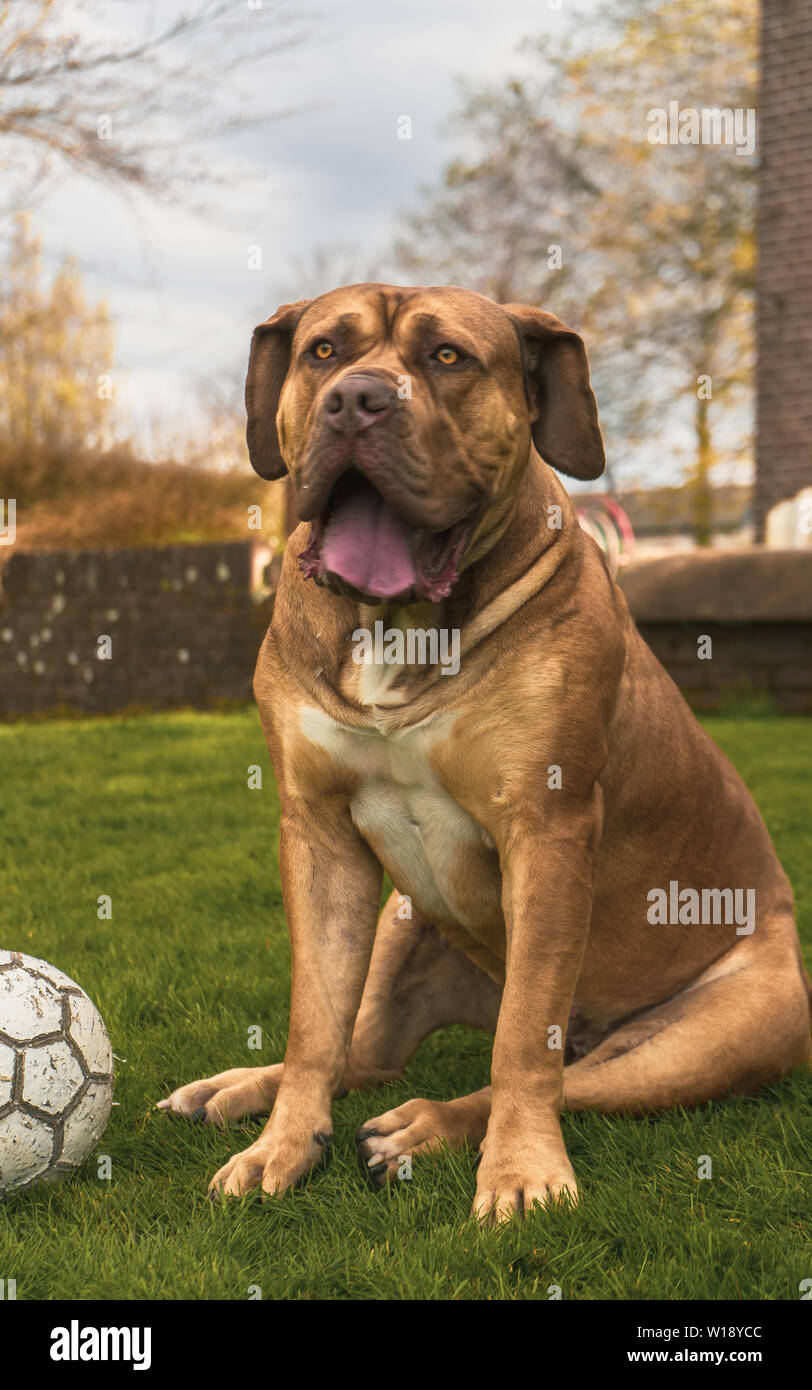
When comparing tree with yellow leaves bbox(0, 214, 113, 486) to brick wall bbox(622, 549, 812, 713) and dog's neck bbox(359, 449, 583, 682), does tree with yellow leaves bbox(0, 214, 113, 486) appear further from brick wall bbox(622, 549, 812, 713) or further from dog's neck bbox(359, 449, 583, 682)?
dog's neck bbox(359, 449, 583, 682)

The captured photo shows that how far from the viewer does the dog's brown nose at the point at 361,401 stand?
2410mm

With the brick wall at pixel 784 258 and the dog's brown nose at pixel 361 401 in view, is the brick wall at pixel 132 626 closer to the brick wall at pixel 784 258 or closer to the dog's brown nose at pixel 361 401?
the brick wall at pixel 784 258

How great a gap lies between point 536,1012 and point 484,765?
Result: 0.51 m

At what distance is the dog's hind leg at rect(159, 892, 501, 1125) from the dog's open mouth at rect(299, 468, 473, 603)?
106 centimetres

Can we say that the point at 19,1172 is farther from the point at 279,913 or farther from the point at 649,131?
the point at 649,131

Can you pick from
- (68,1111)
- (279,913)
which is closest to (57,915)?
(279,913)

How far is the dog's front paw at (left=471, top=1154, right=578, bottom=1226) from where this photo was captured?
2.48 m

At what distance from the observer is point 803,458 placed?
48.0ft

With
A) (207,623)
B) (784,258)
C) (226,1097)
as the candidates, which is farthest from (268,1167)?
(784,258)

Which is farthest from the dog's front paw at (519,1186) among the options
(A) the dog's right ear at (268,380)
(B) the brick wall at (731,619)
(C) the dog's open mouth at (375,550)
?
(B) the brick wall at (731,619)

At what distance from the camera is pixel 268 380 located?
9.73 feet

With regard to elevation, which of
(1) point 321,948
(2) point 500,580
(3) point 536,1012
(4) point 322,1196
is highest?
(2) point 500,580

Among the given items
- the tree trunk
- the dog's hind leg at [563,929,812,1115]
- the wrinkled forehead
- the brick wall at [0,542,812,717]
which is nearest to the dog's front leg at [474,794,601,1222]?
the dog's hind leg at [563,929,812,1115]

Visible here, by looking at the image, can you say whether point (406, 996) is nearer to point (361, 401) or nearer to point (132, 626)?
point (361, 401)
